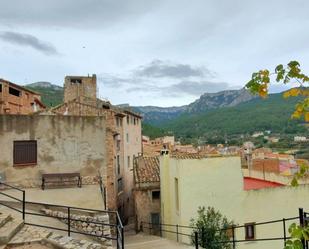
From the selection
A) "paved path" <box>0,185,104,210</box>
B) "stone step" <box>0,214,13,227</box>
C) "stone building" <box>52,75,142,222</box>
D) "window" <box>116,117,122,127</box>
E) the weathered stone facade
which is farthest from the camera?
the weathered stone facade

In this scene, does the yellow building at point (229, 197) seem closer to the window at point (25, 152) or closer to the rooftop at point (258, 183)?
the rooftop at point (258, 183)

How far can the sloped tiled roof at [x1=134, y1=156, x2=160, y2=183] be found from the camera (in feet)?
83.0

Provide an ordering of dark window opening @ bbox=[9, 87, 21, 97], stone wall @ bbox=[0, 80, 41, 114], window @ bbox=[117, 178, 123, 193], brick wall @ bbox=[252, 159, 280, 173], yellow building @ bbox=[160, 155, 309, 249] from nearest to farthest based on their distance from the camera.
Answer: yellow building @ bbox=[160, 155, 309, 249] → brick wall @ bbox=[252, 159, 280, 173] → stone wall @ bbox=[0, 80, 41, 114] → window @ bbox=[117, 178, 123, 193] → dark window opening @ bbox=[9, 87, 21, 97]

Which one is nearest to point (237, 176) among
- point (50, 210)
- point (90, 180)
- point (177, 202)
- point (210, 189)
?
point (210, 189)

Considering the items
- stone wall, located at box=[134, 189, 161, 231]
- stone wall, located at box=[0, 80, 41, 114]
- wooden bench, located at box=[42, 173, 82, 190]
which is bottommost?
stone wall, located at box=[134, 189, 161, 231]

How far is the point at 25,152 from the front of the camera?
1769 centimetres

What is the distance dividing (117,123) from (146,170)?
9.24 m

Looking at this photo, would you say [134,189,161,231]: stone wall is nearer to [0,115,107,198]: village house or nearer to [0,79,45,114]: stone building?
[0,115,107,198]: village house

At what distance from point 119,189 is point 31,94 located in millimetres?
14935

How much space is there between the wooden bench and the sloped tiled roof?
7.43 meters

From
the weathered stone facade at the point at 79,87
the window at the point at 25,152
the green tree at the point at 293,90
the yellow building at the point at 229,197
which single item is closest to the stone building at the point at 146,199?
the yellow building at the point at 229,197

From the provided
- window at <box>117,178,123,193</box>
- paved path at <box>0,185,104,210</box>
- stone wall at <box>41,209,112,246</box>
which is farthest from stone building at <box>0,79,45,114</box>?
stone wall at <box>41,209,112,246</box>

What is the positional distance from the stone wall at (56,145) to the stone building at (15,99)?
13.6m

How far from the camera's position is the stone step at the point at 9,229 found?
9.73m
